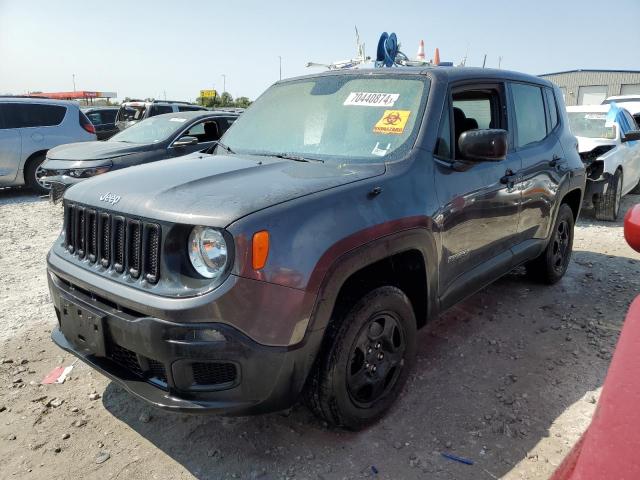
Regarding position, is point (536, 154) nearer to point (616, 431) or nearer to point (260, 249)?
point (260, 249)

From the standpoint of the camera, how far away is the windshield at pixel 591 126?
7918 mm

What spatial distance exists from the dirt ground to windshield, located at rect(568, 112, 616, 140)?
4.91m

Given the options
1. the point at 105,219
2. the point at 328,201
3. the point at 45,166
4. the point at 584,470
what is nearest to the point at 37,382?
the point at 105,219

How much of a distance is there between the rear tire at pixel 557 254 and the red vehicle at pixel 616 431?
11.9 feet

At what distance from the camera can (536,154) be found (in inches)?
156

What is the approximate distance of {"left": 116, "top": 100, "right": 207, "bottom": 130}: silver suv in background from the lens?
12.5 meters

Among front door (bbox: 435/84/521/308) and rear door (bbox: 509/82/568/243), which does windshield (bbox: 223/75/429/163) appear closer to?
front door (bbox: 435/84/521/308)

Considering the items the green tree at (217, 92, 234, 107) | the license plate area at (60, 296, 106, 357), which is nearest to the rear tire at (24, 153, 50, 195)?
the license plate area at (60, 296, 106, 357)

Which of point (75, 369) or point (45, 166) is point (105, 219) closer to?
point (75, 369)

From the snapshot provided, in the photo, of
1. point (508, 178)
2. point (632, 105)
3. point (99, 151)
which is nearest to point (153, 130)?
point (99, 151)

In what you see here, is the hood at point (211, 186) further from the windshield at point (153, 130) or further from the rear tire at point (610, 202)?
the rear tire at point (610, 202)

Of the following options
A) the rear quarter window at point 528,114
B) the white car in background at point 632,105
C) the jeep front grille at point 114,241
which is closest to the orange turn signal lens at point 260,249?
the jeep front grille at point 114,241

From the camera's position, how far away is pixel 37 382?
3182mm

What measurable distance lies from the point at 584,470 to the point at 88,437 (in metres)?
2.47
